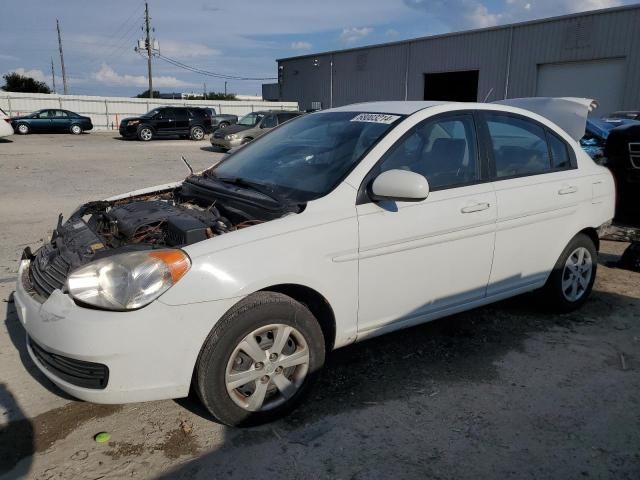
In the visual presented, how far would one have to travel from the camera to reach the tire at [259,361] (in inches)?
105

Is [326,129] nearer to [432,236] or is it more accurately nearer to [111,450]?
[432,236]

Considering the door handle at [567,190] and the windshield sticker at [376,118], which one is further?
the door handle at [567,190]

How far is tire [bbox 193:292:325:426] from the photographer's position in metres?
2.66

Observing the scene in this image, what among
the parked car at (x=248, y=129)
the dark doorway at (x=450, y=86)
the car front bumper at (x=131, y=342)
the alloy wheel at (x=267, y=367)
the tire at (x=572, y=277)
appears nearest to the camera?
the car front bumper at (x=131, y=342)

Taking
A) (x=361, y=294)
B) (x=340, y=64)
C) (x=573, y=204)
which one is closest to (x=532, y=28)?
(x=340, y=64)

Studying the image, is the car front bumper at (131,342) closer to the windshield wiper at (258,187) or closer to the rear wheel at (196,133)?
the windshield wiper at (258,187)

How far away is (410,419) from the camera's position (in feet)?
9.86

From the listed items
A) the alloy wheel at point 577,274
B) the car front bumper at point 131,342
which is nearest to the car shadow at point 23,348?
the car front bumper at point 131,342

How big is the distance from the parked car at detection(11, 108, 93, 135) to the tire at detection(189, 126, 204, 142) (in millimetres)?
7199

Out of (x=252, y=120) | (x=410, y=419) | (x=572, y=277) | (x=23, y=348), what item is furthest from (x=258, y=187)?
(x=252, y=120)

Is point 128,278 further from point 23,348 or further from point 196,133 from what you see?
point 196,133

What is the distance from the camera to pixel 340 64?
135 feet

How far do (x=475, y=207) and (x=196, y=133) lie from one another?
2609 centimetres

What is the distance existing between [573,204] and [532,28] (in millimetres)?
27466
